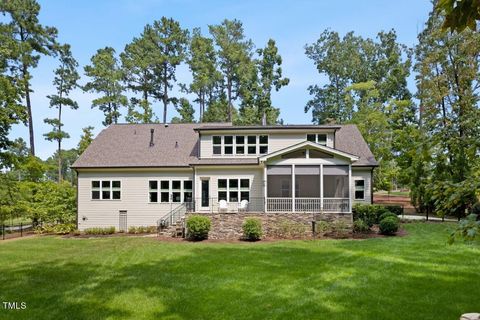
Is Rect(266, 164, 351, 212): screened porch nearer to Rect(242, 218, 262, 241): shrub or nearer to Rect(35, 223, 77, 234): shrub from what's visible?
Rect(242, 218, 262, 241): shrub

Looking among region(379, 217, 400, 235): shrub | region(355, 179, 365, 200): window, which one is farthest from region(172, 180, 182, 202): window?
region(379, 217, 400, 235): shrub

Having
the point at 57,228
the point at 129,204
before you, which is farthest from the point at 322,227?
the point at 57,228

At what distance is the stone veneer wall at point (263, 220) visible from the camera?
1842 cm

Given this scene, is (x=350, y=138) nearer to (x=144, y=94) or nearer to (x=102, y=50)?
(x=144, y=94)

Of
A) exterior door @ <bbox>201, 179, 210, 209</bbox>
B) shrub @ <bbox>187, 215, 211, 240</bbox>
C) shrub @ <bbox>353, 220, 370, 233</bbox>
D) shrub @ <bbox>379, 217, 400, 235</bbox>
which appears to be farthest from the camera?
exterior door @ <bbox>201, 179, 210, 209</bbox>

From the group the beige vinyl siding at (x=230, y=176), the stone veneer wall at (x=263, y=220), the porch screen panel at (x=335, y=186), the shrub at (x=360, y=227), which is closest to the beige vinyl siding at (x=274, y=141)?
the beige vinyl siding at (x=230, y=176)

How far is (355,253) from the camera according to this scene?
42.4 feet

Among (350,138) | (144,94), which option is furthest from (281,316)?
(144,94)

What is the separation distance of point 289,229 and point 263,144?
20.4ft

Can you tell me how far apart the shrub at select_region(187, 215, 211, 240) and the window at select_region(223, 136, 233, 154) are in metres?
5.82

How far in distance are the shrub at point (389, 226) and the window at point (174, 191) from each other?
10.9m

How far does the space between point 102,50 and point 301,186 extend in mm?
28514

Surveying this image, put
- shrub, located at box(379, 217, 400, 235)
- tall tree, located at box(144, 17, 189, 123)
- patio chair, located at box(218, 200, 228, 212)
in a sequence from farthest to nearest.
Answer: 1. tall tree, located at box(144, 17, 189, 123)
2. patio chair, located at box(218, 200, 228, 212)
3. shrub, located at box(379, 217, 400, 235)

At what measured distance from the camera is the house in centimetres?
2102
